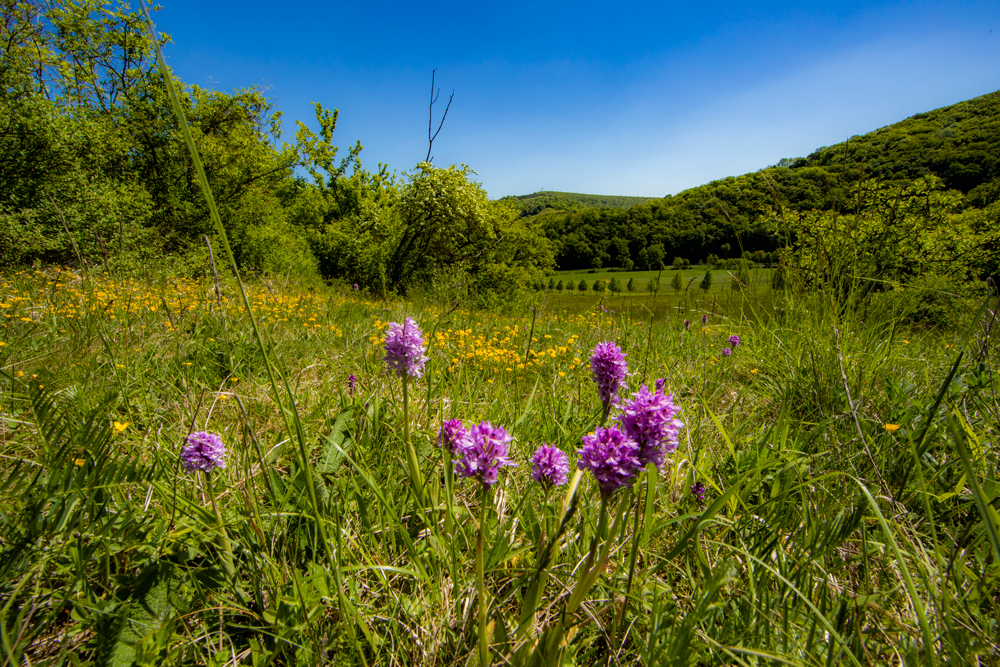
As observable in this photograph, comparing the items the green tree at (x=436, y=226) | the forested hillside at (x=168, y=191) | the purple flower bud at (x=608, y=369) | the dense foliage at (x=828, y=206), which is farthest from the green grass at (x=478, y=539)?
the green tree at (x=436, y=226)

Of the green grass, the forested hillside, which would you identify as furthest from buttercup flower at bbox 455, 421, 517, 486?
the forested hillside

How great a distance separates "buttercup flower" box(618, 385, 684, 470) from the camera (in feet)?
3.04

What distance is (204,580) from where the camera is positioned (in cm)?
121

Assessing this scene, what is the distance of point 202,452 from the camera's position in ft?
4.24

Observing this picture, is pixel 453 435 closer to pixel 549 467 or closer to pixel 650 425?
pixel 549 467

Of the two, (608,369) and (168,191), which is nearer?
(608,369)

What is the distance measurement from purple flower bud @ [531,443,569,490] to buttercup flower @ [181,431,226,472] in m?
1.00

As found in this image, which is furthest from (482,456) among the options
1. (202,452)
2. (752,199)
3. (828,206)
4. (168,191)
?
(168,191)

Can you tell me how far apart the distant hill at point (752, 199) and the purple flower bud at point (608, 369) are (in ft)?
7.74

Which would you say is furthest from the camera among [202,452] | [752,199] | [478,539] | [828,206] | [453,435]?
[752,199]

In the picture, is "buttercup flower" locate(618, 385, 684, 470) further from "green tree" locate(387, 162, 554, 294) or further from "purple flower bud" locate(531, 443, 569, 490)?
"green tree" locate(387, 162, 554, 294)

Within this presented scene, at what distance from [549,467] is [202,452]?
111 centimetres

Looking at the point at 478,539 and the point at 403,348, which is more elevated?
the point at 403,348

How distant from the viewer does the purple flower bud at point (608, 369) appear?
1.33 m
